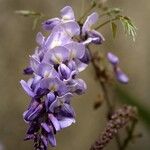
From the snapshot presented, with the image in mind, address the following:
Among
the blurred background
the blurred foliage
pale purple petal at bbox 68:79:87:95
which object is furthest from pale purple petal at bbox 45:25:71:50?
the blurred background

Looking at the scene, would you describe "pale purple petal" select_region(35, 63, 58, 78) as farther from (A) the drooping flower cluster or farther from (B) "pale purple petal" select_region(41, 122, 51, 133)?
(B) "pale purple petal" select_region(41, 122, 51, 133)

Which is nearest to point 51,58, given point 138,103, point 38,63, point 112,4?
point 38,63

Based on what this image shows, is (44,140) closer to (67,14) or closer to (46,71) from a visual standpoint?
(46,71)

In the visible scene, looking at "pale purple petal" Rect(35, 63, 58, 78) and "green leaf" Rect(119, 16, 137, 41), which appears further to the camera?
"green leaf" Rect(119, 16, 137, 41)

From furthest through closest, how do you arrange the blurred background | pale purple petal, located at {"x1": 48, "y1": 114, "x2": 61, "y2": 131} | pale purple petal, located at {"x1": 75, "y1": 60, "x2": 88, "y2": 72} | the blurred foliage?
the blurred background < the blurred foliage < pale purple petal, located at {"x1": 75, "y1": 60, "x2": 88, "y2": 72} < pale purple petal, located at {"x1": 48, "y1": 114, "x2": 61, "y2": 131}

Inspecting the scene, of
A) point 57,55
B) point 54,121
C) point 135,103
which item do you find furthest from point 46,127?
point 135,103
